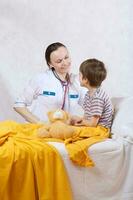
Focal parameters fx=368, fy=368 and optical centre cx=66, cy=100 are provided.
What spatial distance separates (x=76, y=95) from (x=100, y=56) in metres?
0.65

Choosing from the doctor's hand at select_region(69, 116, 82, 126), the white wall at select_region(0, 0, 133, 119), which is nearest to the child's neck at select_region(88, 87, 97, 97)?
the doctor's hand at select_region(69, 116, 82, 126)

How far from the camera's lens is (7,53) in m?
2.82

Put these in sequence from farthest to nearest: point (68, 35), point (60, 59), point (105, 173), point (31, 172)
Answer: point (68, 35), point (60, 59), point (105, 173), point (31, 172)

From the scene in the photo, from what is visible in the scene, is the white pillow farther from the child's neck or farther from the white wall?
the white wall

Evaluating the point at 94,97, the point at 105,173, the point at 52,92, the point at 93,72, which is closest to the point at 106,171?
the point at 105,173

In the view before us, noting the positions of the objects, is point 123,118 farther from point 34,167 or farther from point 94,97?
point 34,167

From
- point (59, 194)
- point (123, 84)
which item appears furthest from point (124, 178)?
point (123, 84)

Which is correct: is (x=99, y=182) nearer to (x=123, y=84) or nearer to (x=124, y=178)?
(x=124, y=178)

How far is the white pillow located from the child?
0.22ft

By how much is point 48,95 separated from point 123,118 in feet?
1.92

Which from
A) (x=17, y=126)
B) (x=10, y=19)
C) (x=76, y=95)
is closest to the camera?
(x=17, y=126)

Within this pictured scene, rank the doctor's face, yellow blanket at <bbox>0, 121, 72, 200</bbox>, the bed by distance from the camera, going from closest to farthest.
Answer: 1. yellow blanket at <bbox>0, 121, 72, 200</bbox>
2. the bed
3. the doctor's face

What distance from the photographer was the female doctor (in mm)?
2365

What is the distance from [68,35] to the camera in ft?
9.55
